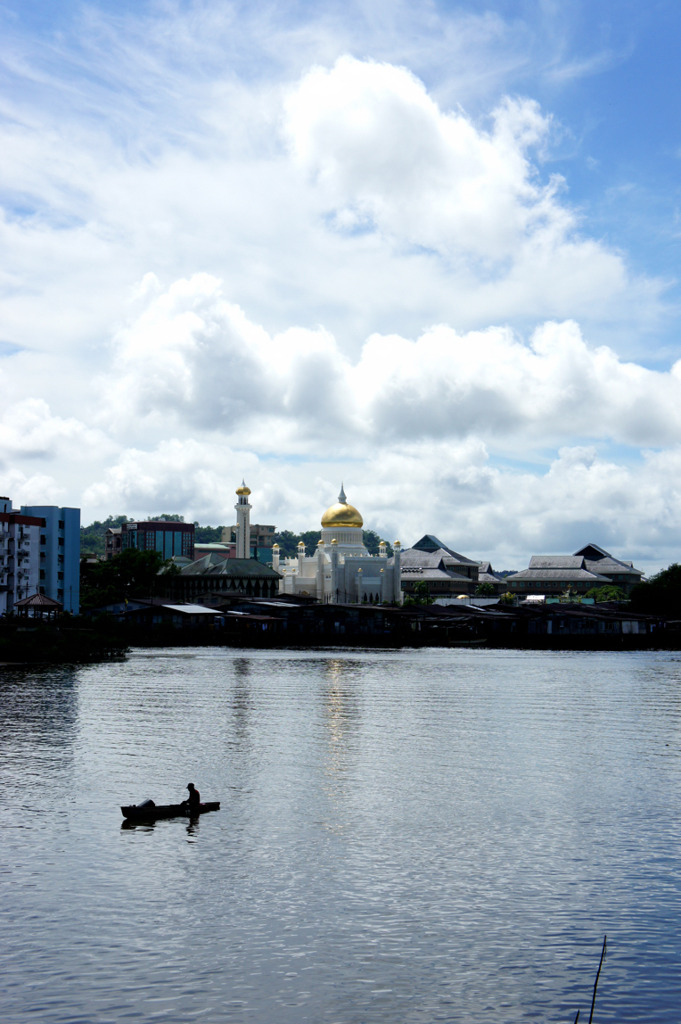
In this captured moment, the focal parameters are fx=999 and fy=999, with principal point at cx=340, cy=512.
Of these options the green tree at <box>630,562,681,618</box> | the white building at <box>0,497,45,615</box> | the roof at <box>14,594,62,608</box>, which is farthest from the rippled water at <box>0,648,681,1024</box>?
the green tree at <box>630,562,681,618</box>

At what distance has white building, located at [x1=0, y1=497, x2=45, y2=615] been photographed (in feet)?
337

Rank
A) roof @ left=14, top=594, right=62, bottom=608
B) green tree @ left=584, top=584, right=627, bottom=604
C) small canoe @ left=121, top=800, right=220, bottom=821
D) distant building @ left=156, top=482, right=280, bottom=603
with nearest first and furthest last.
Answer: small canoe @ left=121, top=800, right=220, bottom=821
roof @ left=14, top=594, right=62, bottom=608
distant building @ left=156, top=482, right=280, bottom=603
green tree @ left=584, top=584, right=627, bottom=604

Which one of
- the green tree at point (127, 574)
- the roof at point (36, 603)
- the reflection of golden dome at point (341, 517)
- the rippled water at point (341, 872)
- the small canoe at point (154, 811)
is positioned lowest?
the rippled water at point (341, 872)

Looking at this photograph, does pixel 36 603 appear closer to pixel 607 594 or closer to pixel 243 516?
pixel 243 516

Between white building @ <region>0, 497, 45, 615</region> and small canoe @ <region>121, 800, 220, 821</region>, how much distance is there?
8154 centimetres

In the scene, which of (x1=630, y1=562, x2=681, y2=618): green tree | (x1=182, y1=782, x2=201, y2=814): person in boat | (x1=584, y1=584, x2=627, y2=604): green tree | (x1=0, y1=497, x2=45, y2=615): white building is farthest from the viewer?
(x1=584, y1=584, x2=627, y2=604): green tree

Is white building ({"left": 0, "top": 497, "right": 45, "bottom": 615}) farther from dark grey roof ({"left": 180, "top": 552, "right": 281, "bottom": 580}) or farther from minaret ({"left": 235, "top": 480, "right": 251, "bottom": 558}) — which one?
minaret ({"left": 235, "top": 480, "right": 251, "bottom": 558})

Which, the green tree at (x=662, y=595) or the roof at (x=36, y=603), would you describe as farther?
the green tree at (x=662, y=595)

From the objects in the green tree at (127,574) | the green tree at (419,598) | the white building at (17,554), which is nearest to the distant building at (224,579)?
the green tree at (127,574)

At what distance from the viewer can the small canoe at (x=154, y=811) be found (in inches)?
974

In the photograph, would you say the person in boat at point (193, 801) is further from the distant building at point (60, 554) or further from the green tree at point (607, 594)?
the green tree at point (607, 594)

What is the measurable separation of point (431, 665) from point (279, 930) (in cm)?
6483

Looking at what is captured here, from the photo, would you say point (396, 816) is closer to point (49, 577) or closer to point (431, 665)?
point (431, 665)

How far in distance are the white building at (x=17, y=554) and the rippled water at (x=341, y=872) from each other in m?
62.5
